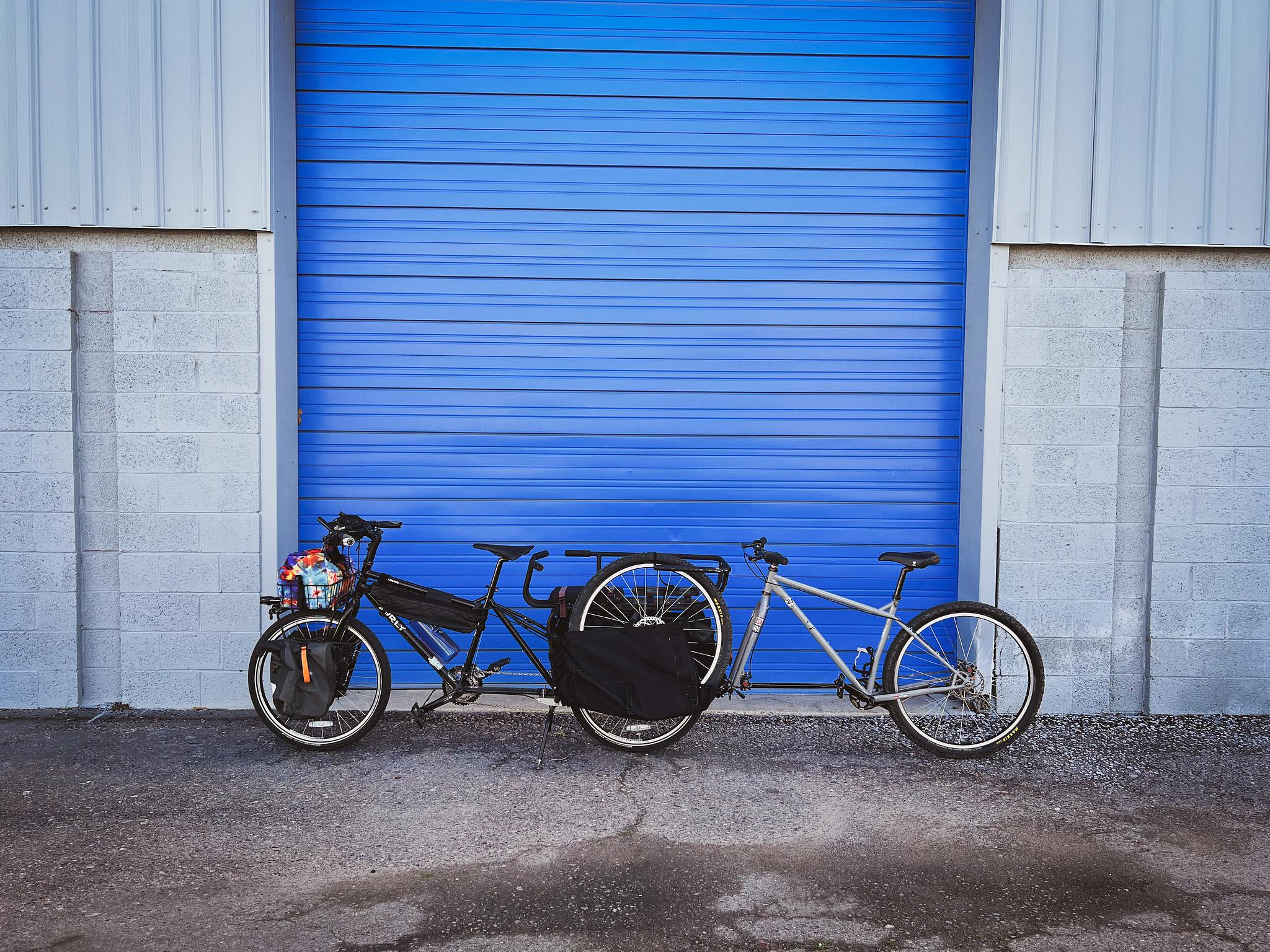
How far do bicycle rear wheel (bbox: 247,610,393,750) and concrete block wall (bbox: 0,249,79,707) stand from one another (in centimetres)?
146

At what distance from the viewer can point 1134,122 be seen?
4984 millimetres

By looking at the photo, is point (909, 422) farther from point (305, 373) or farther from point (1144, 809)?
point (305, 373)

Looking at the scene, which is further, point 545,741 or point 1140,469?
point 1140,469

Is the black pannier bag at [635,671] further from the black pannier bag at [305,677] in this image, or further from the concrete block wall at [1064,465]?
the concrete block wall at [1064,465]

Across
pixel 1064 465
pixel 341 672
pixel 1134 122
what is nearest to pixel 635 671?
pixel 341 672

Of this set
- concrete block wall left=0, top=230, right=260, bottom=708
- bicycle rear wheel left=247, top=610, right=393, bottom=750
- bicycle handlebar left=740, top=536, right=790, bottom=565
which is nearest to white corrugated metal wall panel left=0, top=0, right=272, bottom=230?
concrete block wall left=0, top=230, right=260, bottom=708

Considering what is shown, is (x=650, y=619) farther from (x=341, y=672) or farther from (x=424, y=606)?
(x=341, y=672)

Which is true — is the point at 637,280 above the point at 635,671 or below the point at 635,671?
above

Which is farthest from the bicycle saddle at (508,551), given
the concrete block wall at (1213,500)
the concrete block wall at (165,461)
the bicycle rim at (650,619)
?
the concrete block wall at (1213,500)

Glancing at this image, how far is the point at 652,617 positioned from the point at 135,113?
396 centimetres

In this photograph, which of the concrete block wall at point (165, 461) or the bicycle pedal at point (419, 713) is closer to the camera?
the bicycle pedal at point (419, 713)

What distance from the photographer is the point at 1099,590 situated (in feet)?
17.1

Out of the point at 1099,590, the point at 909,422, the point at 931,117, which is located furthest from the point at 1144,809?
the point at 931,117

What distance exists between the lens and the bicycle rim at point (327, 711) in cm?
452
